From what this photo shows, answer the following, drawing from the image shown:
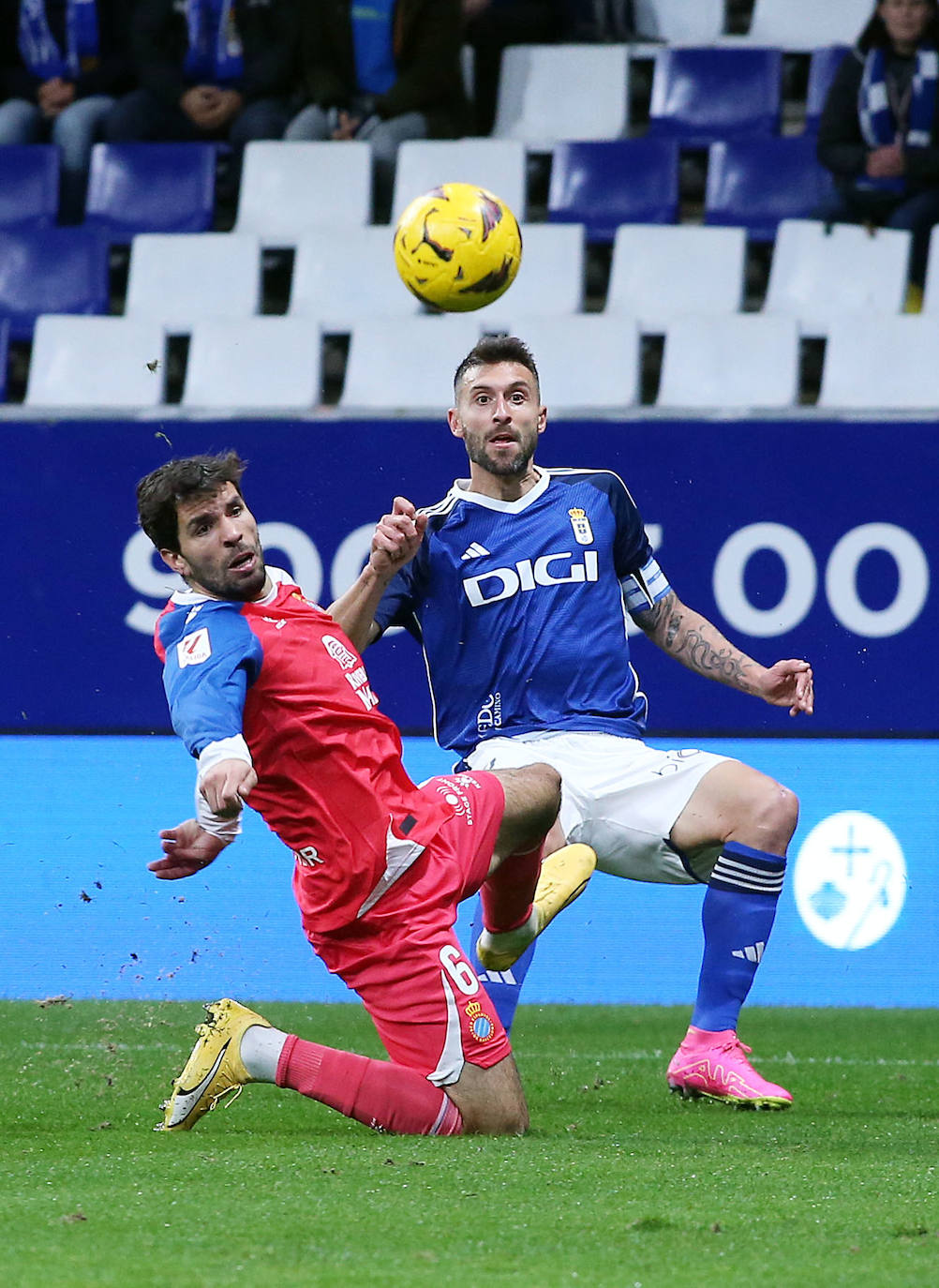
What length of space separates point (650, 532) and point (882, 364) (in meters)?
1.53

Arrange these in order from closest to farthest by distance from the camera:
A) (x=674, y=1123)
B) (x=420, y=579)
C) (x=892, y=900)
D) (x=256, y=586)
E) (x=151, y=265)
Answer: (x=256, y=586), (x=674, y=1123), (x=420, y=579), (x=892, y=900), (x=151, y=265)

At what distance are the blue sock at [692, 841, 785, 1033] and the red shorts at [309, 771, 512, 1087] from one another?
2.92 ft

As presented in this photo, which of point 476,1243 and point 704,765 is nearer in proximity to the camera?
point 476,1243

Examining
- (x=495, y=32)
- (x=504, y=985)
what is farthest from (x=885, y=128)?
(x=504, y=985)

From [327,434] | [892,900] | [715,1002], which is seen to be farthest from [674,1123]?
[327,434]

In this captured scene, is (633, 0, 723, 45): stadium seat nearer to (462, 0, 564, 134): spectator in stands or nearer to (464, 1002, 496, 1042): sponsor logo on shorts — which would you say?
(462, 0, 564, 134): spectator in stands

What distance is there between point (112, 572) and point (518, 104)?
366 cm

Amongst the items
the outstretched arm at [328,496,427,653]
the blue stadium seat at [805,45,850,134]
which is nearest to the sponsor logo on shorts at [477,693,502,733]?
the outstretched arm at [328,496,427,653]

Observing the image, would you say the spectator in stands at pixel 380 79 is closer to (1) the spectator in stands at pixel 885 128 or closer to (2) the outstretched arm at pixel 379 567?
(1) the spectator in stands at pixel 885 128

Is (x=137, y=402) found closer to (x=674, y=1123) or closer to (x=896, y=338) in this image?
(x=896, y=338)

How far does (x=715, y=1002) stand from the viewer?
4875 mm

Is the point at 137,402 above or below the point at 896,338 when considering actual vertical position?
below

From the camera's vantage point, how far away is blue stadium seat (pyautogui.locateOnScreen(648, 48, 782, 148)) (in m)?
9.56

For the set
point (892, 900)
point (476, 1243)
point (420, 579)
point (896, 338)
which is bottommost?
point (892, 900)
